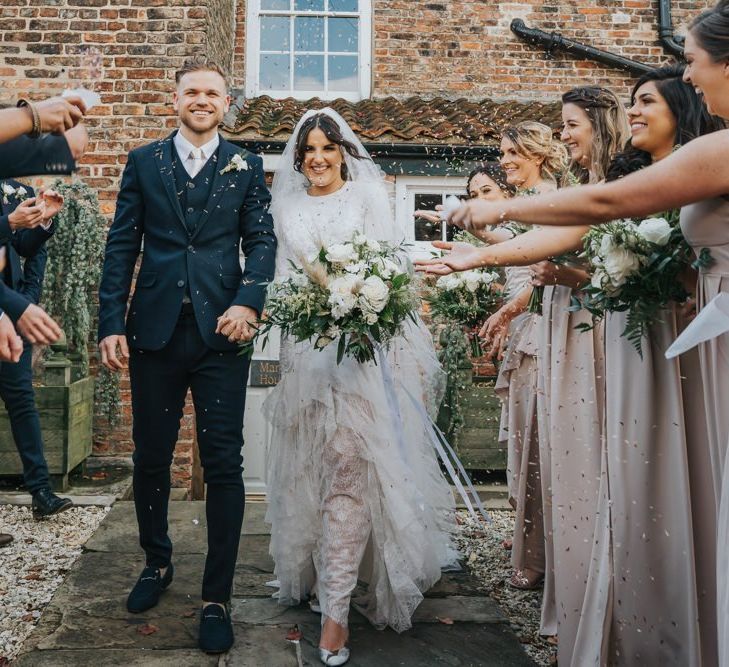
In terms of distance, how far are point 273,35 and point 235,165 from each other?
23.0 ft

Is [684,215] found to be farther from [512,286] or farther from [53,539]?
[53,539]

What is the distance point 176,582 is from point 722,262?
285 cm

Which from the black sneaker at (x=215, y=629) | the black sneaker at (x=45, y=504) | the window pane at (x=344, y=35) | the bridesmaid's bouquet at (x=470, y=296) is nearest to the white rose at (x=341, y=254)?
the bridesmaid's bouquet at (x=470, y=296)

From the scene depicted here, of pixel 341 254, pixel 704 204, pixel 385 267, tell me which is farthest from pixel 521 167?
pixel 704 204

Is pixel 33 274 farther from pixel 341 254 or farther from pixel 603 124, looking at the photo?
pixel 603 124

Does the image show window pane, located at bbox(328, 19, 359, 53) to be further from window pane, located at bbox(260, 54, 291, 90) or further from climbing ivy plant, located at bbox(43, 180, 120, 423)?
climbing ivy plant, located at bbox(43, 180, 120, 423)

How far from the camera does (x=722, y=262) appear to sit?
1.94 m

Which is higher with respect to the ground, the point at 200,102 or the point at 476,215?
the point at 200,102

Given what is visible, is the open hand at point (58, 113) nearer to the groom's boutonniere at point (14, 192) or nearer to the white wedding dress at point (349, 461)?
the white wedding dress at point (349, 461)

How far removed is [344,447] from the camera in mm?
3068

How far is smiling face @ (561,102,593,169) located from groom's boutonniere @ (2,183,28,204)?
10.6ft

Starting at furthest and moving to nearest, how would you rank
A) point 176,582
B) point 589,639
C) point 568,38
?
1. point 568,38
2. point 176,582
3. point 589,639

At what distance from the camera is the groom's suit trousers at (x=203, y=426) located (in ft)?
9.60

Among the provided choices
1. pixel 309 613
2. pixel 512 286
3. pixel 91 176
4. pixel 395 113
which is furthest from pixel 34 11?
pixel 309 613
